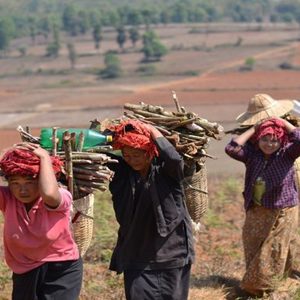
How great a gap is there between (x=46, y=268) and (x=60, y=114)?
88.4 feet

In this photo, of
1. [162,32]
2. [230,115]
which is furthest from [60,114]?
[162,32]

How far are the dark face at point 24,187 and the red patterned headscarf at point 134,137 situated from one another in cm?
55

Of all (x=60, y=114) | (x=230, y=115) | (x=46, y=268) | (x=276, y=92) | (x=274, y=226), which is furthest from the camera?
(x=276, y=92)

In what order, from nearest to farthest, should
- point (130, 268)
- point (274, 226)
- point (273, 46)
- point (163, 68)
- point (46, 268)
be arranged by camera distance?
1. point (46, 268)
2. point (130, 268)
3. point (274, 226)
4. point (163, 68)
5. point (273, 46)

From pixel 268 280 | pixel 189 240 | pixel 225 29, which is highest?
pixel 189 240

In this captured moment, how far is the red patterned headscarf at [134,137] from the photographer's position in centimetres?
348

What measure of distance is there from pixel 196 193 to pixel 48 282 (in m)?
1.67

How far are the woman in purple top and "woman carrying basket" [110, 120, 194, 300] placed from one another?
3.44 feet

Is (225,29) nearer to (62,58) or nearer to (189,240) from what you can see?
(62,58)

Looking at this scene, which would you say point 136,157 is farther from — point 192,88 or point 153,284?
point 192,88

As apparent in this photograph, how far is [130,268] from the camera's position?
3670 millimetres

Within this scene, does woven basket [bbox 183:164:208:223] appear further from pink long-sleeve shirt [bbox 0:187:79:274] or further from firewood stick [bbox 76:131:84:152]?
pink long-sleeve shirt [bbox 0:187:79:274]

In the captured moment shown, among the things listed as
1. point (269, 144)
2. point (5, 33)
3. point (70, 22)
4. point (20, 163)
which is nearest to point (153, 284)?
point (20, 163)

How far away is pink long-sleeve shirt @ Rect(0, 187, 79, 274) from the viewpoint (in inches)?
125
